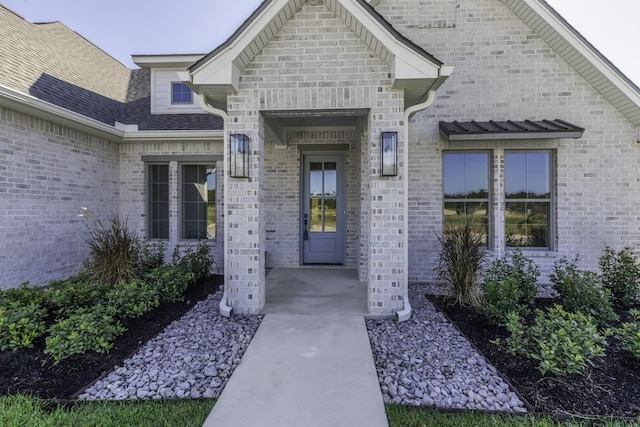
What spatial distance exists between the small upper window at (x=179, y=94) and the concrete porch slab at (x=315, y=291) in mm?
5148

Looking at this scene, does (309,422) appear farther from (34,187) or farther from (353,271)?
(34,187)

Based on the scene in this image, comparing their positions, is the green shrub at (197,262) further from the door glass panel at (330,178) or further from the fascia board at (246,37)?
the fascia board at (246,37)

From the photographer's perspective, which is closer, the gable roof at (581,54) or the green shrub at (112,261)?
the green shrub at (112,261)

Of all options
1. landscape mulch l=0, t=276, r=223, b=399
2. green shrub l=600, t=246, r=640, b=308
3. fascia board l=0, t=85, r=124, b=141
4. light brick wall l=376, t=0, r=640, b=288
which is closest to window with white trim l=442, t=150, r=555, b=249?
light brick wall l=376, t=0, r=640, b=288

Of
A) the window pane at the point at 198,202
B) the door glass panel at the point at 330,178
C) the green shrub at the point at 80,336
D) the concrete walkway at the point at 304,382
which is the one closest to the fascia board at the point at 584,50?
the door glass panel at the point at 330,178

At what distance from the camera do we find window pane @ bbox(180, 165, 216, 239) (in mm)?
7844

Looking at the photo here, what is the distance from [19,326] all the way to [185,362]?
197 centimetres

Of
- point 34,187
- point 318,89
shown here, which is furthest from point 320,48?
point 34,187

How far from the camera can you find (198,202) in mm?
7891

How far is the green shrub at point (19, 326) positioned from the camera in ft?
11.4

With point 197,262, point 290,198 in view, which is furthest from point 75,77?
point 290,198

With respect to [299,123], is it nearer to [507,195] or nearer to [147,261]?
[147,261]

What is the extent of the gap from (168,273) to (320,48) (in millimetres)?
Result: 4345

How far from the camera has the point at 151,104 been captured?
8.51 metres
